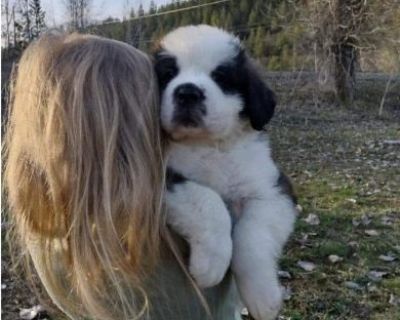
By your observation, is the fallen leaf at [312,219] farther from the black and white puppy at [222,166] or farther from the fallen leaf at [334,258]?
the black and white puppy at [222,166]

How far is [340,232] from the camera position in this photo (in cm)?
465

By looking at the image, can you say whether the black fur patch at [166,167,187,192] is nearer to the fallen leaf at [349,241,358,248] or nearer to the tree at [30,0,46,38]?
the tree at [30,0,46,38]

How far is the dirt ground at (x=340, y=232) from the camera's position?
3.59 metres

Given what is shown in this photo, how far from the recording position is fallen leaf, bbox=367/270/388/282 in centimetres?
389

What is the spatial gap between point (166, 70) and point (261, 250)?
1.61ft

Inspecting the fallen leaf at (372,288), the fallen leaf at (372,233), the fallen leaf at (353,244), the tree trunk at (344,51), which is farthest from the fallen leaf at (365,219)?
the tree trunk at (344,51)

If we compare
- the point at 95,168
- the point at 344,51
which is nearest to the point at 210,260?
the point at 95,168

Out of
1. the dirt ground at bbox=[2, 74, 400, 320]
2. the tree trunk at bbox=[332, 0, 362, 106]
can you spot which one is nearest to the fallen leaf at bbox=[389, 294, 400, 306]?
the dirt ground at bbox=[2, 74, 400, 320]

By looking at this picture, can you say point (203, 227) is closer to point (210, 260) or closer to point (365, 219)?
point (210, 260)

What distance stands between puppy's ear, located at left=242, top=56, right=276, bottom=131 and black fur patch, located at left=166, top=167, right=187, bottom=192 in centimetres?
24

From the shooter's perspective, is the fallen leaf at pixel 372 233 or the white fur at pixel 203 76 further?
the fallen leaf at pixel 372 233

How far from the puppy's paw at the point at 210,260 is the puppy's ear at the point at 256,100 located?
13.7 inches

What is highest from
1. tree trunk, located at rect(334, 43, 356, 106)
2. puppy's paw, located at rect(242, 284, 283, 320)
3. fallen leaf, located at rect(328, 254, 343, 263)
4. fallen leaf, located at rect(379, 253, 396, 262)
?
puppy's paw, located at rect(242, 284, 283, 320)

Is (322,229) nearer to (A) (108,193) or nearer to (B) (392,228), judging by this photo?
(B) (392,228)
